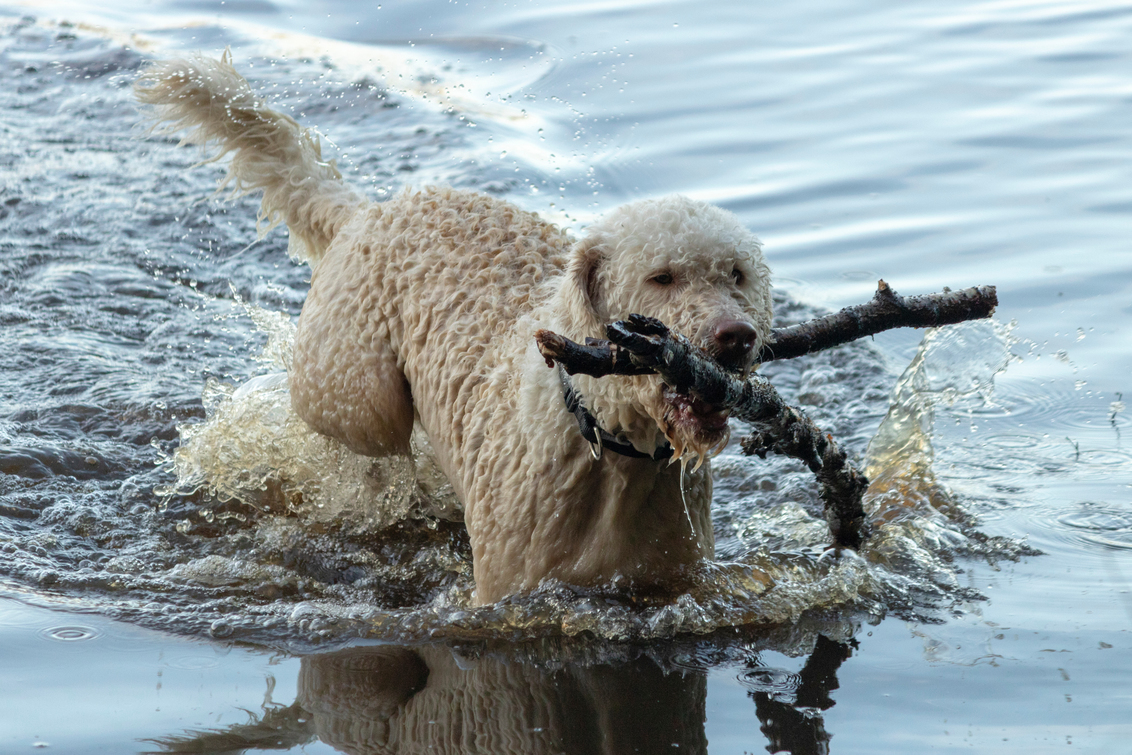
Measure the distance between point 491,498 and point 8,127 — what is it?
803cm

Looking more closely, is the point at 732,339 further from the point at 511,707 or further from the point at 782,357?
the point at 511,707

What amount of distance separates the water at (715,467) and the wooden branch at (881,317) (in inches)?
33.8

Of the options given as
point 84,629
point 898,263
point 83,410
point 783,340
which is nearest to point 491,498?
point 783,340

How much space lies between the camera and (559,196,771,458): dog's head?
2898 mm

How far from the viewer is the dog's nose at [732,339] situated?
283 centimetres

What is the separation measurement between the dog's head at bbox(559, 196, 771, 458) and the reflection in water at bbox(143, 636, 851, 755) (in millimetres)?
725

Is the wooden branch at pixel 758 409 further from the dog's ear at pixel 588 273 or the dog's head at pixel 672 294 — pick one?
the dog's ear at pixel 588 273

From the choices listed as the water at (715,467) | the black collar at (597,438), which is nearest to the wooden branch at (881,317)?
the black collar at (597,438)

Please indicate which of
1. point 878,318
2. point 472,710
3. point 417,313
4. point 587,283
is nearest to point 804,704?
point 472,710

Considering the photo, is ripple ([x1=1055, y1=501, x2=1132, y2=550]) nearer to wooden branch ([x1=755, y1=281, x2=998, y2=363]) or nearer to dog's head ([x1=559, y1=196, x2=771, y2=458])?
wooden branch ([x1=755, y1=281, x2=998, y2=363])

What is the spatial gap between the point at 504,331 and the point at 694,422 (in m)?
1.28

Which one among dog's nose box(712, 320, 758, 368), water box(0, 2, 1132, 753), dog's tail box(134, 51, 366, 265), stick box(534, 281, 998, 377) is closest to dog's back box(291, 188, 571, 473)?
dog's tail box(134, 51, 366, 265)

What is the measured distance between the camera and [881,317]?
3.45 m

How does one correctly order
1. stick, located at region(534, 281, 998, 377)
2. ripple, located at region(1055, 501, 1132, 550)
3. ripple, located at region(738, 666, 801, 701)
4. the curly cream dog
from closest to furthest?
the curly cream dog < ripple, located at region(738, 666, 801, 701) < stick, located at region(534, 281, 998, 377) < ripple, located at region(1055, 501, 1132, 550)
